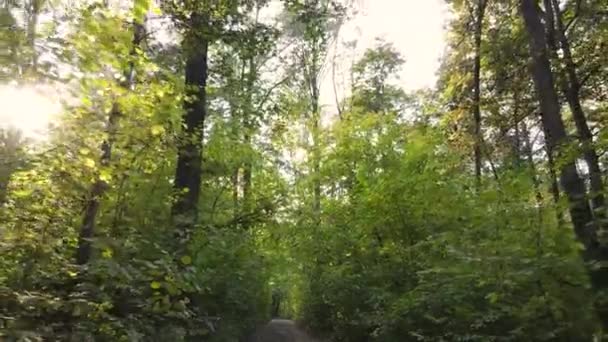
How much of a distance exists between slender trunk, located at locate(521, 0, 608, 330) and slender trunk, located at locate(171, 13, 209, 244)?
417cm

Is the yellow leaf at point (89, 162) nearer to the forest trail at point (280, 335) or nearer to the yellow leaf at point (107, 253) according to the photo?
the yellow leaf at point (107, 253)

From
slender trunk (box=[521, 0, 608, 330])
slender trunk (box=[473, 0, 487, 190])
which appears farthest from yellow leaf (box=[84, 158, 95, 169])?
slender trunk (box=[473, 0, 487, 190])

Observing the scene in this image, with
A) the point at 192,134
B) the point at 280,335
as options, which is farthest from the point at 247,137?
the point at 280,335

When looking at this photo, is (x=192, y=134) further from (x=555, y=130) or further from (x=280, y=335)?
(x=280, y=335)

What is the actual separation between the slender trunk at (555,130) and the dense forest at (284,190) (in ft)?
0.13

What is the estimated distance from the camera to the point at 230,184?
10773 mm

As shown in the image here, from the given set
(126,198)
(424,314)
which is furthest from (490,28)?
(126,198)

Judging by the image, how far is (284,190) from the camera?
13.9 m

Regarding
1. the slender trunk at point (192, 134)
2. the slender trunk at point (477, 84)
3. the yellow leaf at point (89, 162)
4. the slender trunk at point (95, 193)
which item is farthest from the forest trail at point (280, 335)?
the yellow leaf at point (89, 162)

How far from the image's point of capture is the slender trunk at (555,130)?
5625 mm

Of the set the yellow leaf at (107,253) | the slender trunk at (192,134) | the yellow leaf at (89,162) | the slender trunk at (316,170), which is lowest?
the yellow leaf at (107,253)

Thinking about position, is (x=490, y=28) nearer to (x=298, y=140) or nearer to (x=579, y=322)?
(x=298, y=140)

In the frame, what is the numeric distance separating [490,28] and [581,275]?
377 inches

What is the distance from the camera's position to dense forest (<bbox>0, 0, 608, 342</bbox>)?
3170 mm
